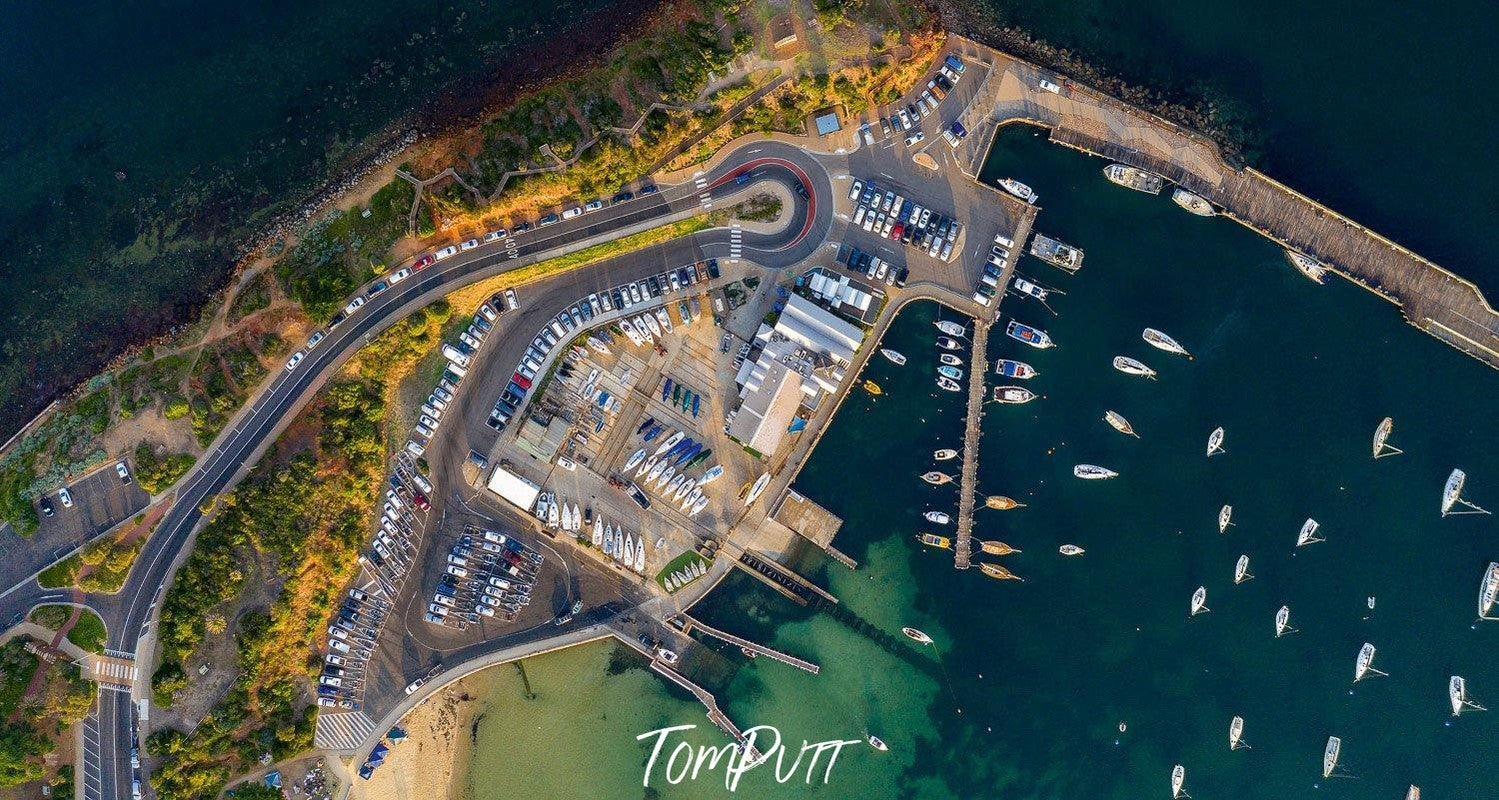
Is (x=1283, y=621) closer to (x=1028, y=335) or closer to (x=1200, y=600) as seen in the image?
(x=1200, y=600)

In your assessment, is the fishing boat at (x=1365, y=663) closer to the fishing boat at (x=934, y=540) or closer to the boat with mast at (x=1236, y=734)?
the boat with mast at (x=1236, y=734)

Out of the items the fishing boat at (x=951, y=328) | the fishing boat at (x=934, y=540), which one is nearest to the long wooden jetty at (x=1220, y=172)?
the fishing boat at (x=951, y=328)

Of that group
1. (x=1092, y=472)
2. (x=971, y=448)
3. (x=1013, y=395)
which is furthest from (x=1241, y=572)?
(x=971, y=448)

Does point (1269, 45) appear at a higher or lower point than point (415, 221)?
higher

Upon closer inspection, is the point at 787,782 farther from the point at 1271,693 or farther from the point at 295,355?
the point at 295,355

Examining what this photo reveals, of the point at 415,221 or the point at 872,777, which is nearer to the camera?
the point at 415,221

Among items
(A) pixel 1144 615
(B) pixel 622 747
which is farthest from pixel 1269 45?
(B) pixel 622 747
